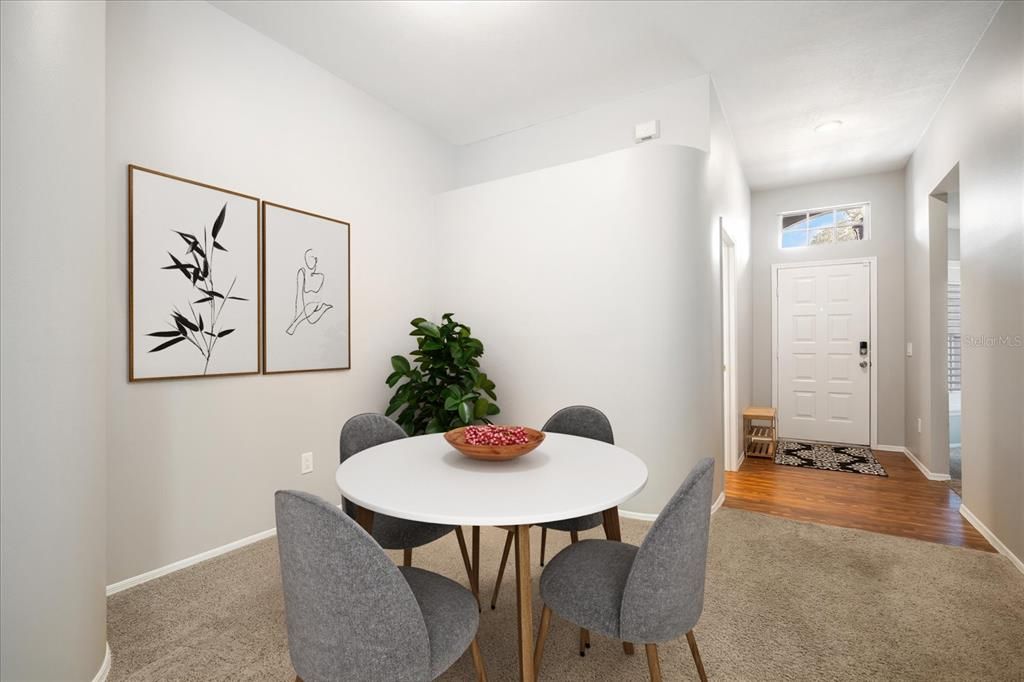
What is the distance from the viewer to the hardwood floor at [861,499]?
3.01 meters

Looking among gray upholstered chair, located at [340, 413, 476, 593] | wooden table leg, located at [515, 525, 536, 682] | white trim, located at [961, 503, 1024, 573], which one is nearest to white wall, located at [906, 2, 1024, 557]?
white trim, located at [961, 503, 1024, 573]

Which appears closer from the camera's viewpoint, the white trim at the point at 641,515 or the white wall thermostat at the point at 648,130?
the white trim at the point at 641,515

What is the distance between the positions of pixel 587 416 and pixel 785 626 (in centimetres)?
114

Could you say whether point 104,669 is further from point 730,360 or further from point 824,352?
point 824,352

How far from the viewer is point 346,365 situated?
3312mm

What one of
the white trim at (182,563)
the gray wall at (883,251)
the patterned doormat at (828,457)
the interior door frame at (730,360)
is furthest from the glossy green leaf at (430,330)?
the gray wall at (883,251)

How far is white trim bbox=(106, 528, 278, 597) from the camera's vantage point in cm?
221

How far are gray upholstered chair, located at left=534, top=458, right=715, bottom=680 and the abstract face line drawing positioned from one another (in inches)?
91.5

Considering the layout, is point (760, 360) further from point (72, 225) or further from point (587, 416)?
point (72, 225)

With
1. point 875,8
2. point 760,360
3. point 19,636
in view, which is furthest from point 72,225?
point 760,360

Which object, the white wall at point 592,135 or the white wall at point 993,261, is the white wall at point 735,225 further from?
the white wall at point 993,261

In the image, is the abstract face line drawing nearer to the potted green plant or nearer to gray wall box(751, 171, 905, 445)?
the potted green plant

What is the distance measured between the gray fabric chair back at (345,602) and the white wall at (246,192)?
1772mm

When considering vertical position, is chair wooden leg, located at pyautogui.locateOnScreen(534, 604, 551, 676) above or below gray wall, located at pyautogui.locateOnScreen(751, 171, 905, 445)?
below
